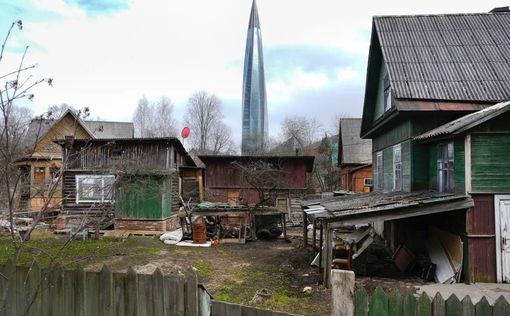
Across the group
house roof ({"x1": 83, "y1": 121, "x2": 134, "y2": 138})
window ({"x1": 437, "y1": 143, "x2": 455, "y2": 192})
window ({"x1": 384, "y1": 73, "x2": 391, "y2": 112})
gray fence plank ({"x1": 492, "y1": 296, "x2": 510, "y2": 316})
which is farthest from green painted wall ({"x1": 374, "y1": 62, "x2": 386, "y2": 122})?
house roof ({"x1": 83, "y1": 121, "x2": 134, "y2": 138})

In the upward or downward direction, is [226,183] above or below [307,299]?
above

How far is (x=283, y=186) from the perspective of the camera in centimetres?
2377

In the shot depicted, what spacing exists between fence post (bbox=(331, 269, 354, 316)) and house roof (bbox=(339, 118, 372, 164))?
26707mm

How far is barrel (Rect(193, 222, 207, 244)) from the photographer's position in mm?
15742

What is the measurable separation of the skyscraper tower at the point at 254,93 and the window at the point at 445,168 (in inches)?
1568

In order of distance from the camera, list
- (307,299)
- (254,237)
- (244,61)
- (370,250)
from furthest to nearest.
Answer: (244,61) < (254,237) < (370,250) < (307,299)

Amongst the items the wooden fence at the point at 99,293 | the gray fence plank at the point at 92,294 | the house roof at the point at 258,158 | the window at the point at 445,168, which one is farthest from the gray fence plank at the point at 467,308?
the house roof at the point at 258,158

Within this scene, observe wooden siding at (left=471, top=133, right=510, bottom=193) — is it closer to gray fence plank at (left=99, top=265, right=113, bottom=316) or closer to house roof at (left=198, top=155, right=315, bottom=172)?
gray fence plank at (left=99, top=265, right=113, bottom=316)

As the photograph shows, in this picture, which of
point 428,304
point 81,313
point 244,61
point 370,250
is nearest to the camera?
point 428,304

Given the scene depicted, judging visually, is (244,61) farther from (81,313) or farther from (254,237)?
(81,313)

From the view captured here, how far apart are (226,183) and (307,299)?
17.0 meters

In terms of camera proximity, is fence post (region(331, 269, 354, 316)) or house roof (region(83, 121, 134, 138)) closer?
fence post (region(331, 269, 354, 316))

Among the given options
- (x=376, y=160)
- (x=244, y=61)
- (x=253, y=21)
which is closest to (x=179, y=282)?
(x=376, y=160)

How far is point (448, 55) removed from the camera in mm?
12461
